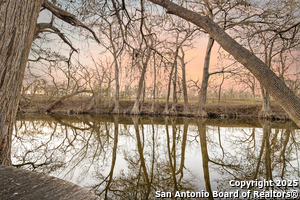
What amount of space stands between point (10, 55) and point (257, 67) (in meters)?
3.60

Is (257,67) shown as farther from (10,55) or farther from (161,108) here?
(161,108)

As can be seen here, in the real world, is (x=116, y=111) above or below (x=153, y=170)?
above

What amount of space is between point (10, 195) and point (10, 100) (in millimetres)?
1596

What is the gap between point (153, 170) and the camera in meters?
3.25

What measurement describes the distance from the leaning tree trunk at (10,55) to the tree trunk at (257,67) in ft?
8.08

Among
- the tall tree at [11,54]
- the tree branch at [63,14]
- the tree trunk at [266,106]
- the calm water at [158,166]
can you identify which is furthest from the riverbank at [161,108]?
the tall tree at [11,54]

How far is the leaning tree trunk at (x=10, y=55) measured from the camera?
2.13m

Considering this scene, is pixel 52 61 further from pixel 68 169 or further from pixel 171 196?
pixel 171 196

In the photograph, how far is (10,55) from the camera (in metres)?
2.18

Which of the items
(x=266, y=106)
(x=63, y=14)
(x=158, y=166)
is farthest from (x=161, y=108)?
(x=63, y=14)

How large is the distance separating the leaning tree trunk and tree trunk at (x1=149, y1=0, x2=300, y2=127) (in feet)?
8.08

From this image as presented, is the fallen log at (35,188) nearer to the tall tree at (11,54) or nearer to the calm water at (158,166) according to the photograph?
the tall tree at (11,54)

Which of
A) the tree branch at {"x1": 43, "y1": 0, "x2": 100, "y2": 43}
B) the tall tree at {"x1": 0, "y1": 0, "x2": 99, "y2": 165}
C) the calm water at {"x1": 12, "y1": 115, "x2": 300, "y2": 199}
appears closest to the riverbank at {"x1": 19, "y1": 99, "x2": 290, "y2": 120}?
the calm water at {"x1": 12, "y1": 115, "x2": 300, "y2": 199}

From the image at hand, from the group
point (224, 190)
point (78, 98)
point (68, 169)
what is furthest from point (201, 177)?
point (78, 98)
